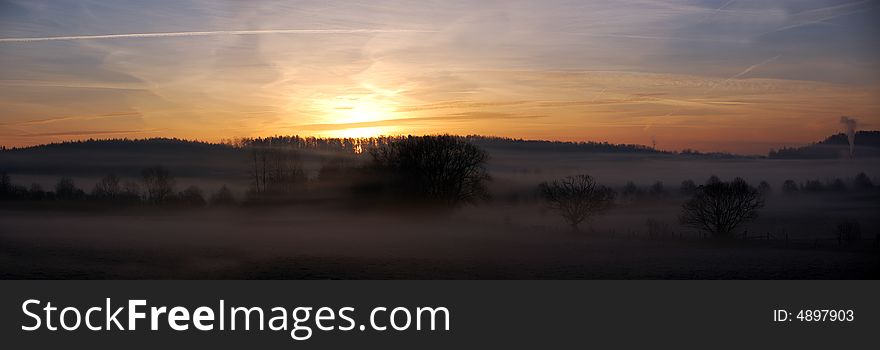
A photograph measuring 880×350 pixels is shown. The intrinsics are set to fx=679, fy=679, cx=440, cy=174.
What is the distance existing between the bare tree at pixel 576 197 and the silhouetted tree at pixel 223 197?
96.0ft

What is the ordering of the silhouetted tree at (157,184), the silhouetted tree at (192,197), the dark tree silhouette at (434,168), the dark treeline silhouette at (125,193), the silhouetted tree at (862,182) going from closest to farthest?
the dark tree silhouette at (434,168), the dark treeline silhouette at (125,193), the silhouetted tree at (192,197), the silhouetted tree at (157,184), the silhouetted tree at (862,182)

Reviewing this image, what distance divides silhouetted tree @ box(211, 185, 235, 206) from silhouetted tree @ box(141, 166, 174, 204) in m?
5.34

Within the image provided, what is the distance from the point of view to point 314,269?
24500 millimetres

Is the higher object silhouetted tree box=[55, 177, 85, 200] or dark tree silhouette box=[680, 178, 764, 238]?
silhouetted tree box=[55, 177, 85, 200]

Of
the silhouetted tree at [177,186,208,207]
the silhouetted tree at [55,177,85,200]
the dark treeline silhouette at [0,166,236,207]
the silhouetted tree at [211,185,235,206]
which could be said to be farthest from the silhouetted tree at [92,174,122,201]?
the silhouetted tree at [211,185,235,206]

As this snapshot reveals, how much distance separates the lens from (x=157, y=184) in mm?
74375

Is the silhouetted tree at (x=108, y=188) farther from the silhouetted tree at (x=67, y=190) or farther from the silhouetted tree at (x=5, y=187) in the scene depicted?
the silhouetted tree at (x=5, y=187)

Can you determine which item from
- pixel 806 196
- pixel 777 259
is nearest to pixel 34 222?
pixel 777 259

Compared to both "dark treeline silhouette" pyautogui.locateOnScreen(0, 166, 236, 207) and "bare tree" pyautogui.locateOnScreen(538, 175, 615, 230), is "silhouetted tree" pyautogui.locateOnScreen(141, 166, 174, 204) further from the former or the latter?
"bare tree" pyautogui.locateOnScreen(538, 175, 615, 230)

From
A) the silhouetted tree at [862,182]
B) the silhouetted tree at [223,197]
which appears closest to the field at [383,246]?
the silhouetted tree at [223,197]

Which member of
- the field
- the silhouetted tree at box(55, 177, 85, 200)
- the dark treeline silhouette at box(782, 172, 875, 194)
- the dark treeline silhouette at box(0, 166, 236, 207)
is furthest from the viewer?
the dark treeline silhouette at box(782, 172, 875, 194)

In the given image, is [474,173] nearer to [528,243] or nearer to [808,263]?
[528,243]

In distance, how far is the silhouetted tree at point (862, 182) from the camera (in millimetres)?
94794

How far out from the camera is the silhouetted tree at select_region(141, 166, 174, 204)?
7006cm
